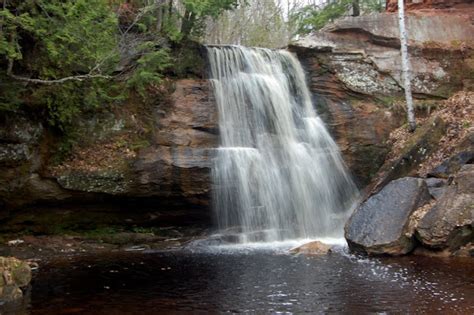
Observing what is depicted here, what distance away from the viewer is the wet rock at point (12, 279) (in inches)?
288

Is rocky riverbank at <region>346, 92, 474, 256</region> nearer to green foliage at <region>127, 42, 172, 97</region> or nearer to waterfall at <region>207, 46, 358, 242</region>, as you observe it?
waterfall at <region>207, 46, 358, 242</region>

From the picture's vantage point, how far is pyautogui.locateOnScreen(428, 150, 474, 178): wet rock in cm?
→ 1188

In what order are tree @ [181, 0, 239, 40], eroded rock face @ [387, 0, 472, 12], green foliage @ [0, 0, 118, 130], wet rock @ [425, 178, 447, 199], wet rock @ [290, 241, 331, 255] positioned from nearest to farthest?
1. green foliage @ [0, 0, 118, 130]
2. wet rock @ [290, 241, 331, 255]
3. wet rock @ [425, 178, 447, 199]
4. tree @ [181, 0, 239, 40]
5. eroded rock face @ [387, 0, 472, 12]

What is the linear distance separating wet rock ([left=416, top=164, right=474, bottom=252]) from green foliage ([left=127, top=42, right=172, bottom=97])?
7707 millimetres

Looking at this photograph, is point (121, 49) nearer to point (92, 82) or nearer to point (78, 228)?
point (92, 82)

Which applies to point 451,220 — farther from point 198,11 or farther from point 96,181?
point 198,11

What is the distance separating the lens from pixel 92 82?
12.6m

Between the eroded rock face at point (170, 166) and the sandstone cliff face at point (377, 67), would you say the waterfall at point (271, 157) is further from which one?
the sandstone cliff face at point (377, 67)

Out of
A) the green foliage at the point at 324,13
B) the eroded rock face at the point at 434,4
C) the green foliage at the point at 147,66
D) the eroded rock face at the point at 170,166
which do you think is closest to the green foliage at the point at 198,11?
the green foliage at the point at 147,66

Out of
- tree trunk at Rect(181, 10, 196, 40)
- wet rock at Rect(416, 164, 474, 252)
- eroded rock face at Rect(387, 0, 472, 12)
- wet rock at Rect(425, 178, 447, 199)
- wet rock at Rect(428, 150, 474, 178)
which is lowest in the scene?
wet rock at Rect(416, 164, 474, 252)

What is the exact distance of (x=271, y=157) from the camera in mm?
14367

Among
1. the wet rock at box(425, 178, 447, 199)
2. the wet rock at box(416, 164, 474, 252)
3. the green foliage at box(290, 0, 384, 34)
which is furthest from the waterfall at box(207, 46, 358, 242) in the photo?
the green foliage at box(290, 0, 384, 34)

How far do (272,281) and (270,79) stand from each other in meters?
9.43

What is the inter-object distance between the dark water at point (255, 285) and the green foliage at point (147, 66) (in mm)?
4915
